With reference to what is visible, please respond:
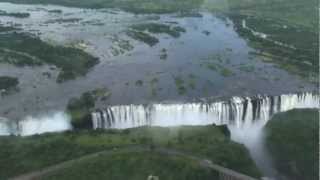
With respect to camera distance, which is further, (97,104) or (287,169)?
(97,104)

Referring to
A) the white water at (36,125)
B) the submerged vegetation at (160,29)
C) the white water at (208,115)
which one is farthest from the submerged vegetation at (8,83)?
the submerged vegetation at (160,29)

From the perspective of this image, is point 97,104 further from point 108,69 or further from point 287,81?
point 287,81

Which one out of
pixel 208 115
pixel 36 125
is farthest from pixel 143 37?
pixel 36 125

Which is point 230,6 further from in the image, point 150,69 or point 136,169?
point 136,169

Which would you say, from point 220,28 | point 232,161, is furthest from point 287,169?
point 220,28

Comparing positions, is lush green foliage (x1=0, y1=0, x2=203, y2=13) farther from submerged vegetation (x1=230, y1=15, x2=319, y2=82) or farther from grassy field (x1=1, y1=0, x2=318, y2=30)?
submerged vegetation (x1=230, y1=15, x2=319, y2=82)

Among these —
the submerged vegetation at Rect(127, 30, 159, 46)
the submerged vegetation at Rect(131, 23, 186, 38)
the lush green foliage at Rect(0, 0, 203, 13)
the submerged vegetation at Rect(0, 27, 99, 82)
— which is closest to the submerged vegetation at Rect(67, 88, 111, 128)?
the submerged vegetation at Rect(0, 27, 99, 82)

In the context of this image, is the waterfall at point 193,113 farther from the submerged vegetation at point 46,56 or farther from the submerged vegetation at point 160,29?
the submerged vegetation at point 160,29
